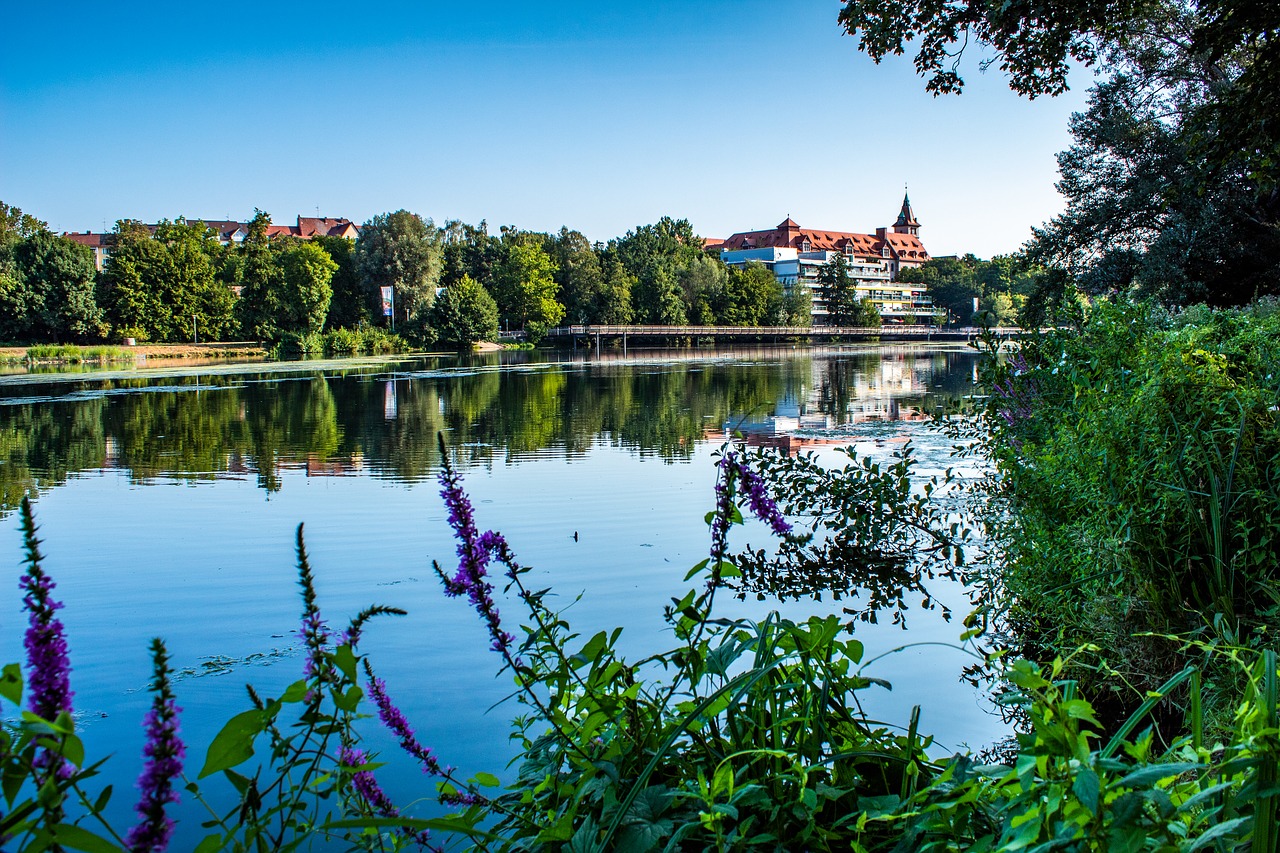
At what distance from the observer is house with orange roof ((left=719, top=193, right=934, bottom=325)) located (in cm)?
13975

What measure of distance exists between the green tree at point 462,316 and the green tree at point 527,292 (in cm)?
1137

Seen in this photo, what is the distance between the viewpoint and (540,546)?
24.9ft

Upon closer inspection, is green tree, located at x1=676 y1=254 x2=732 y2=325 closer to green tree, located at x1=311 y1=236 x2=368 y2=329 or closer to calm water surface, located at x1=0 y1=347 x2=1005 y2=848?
green tree, located at x1=311 y1=236 x2=368 y2=329

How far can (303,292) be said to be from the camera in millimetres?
66000

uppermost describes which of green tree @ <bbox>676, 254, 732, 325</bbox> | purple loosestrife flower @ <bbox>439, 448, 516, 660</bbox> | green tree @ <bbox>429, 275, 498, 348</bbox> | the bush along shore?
green tree @ <bbox>676, 254, 732, 325</bbox>

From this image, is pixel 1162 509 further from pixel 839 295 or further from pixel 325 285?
pixel 839 295

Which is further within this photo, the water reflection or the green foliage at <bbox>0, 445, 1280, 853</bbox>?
the water reflection

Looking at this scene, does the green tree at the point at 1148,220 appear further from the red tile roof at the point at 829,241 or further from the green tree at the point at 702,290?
the red tile roof at the point at 829,241

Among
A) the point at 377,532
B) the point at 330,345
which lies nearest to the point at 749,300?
the point at 330,345

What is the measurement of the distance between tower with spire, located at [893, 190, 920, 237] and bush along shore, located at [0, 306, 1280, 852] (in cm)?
18036

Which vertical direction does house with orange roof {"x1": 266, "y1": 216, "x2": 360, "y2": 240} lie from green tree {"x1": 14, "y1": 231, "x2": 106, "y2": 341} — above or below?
above

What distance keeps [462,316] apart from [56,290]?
27.0m

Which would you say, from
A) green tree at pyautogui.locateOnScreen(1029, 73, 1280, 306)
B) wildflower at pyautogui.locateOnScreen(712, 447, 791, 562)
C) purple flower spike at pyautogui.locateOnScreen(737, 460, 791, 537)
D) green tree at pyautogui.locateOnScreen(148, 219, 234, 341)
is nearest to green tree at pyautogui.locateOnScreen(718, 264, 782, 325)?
green tree at pyautogui.locateOnScreen(148, 219, 234, 341)

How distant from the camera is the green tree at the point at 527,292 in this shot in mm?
81938
